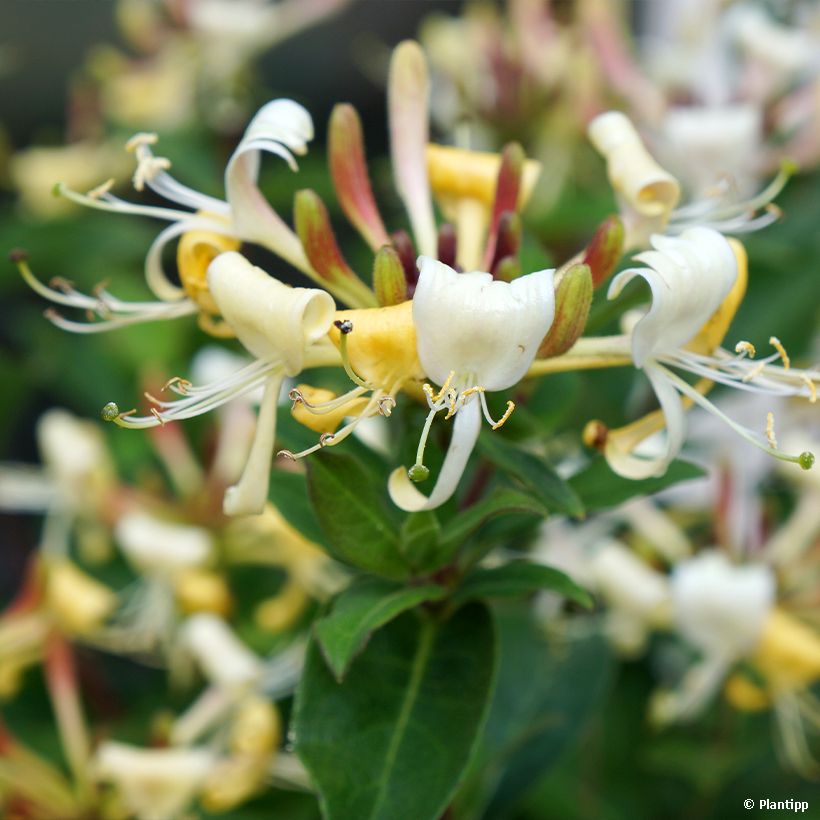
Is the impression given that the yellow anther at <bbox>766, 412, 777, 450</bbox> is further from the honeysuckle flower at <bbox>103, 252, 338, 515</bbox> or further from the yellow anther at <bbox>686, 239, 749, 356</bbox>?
the honeysuckle flower at <bbox>103, 252, 338, 515</bbox>

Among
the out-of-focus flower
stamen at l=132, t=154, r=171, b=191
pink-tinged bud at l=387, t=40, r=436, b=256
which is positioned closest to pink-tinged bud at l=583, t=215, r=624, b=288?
pink-tinged bud at l=387, t=40, r=436, b=256

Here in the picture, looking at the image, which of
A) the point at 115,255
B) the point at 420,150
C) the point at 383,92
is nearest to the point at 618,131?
the point at 420,150

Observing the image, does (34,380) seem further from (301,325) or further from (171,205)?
(301,325)

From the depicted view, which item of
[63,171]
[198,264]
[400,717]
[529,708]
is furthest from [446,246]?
[63,171]

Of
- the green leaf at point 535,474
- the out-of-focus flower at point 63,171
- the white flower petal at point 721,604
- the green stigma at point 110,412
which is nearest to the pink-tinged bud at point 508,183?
the green leaf at point 535,474

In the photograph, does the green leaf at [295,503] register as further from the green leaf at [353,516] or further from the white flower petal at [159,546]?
the white flower petal at [159,546]

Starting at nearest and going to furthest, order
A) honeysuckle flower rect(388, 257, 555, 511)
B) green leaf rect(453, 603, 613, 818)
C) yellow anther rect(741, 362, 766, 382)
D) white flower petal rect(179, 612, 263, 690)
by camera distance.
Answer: honeysuckle flower rect(388, 257, 555, 511) → yellow anther rect(741, 362, 766, 382) → green leaf rect(453, 603, 613, 818) → white flower petal rect(179, 612, 263, 690)
